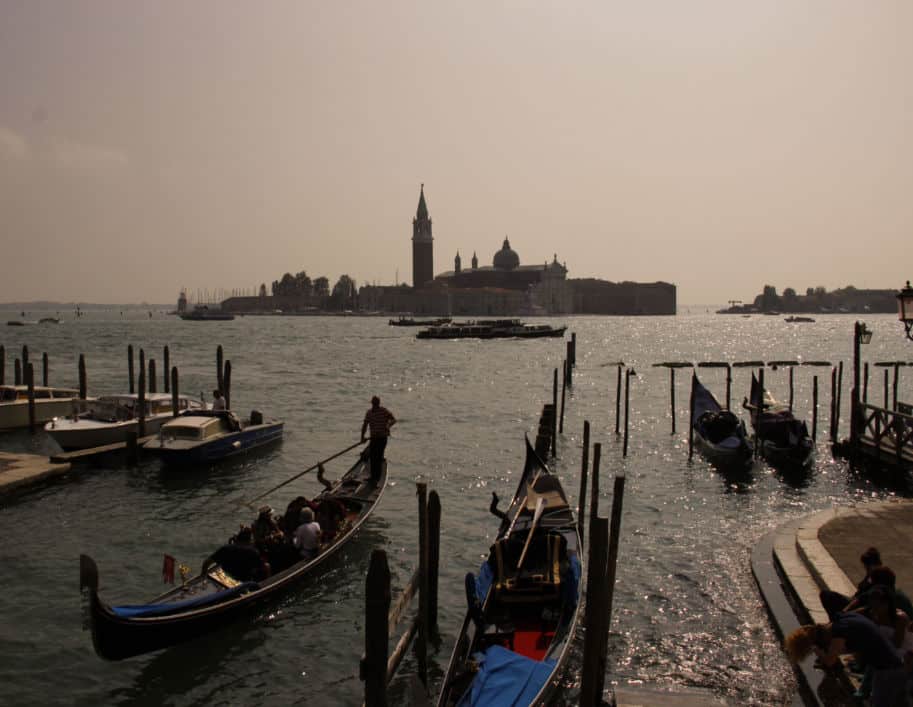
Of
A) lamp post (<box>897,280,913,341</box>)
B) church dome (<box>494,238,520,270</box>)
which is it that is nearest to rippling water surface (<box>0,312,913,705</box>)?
lamp post (<box>897,280,913,341</box>)

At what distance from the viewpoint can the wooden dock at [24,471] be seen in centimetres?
1324

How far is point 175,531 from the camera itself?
11734 mm

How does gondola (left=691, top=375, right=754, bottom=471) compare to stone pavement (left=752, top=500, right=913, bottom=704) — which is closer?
stone pavement (left=752, top=500, right=913, bottom=704)

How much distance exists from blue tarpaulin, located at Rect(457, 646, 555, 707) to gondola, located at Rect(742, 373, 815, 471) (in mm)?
11484

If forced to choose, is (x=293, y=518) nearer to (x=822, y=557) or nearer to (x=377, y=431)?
(x=377, y=431)

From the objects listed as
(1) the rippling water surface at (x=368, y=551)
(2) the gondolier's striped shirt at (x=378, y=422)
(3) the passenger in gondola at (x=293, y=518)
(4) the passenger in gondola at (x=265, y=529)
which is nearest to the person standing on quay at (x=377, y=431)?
(2) the gondolier's striped shirt at (x=378, y=422)

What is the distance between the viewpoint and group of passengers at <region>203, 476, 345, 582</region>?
331 inches

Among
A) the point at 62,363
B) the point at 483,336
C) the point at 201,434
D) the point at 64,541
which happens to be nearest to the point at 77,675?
the point at 64,541

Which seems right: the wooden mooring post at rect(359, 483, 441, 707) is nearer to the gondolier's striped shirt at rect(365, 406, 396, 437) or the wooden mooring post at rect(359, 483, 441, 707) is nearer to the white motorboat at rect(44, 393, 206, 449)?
the gondolier's striped shirt at rect(365, 406, 396, 437)

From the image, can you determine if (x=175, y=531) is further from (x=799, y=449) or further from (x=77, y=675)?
(x=799, y=449)

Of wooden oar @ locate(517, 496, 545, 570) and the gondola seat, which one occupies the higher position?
wooden oar @ locate(517, 496, 545, 570)

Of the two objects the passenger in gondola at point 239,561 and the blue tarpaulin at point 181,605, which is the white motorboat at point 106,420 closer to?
the passenger in gondola at point 239,561

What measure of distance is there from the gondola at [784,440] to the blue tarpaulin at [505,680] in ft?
37.7

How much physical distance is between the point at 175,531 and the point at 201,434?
14.9 ft
